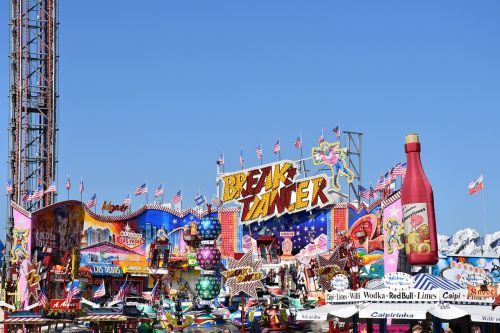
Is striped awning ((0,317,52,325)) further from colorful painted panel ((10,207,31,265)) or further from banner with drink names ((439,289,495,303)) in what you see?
colorful painted panel ((10,207,31,265))

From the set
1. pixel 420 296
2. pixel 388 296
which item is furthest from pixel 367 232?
pixel 420 296

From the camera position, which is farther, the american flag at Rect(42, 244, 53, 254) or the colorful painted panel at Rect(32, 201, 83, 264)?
the colorful painted panel at Rect(32, 201, 83, 264)

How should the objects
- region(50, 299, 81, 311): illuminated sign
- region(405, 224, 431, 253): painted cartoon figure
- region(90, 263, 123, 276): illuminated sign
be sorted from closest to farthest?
1. region(405, 224, 431, 253): painted cartoon figure
2. region(50, 299, 81, 311): illuminated sign
3. region(90, 263, 123, 276): illuminated sign

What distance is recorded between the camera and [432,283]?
22938mm

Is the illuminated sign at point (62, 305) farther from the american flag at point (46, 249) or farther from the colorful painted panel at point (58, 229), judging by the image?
the american flag at point (46, 249)

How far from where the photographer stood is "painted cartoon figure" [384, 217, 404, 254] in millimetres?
43469

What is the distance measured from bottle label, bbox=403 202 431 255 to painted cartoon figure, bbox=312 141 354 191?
34.7 meters

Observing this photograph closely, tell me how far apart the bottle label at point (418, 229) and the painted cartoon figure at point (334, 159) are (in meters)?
34.7

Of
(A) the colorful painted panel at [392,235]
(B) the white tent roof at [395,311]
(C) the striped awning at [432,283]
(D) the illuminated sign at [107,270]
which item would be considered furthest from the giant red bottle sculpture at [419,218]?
(D) the illuminated sign at [107,270]

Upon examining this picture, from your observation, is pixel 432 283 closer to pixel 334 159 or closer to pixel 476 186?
pixel 476 186

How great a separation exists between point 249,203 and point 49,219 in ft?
61.1

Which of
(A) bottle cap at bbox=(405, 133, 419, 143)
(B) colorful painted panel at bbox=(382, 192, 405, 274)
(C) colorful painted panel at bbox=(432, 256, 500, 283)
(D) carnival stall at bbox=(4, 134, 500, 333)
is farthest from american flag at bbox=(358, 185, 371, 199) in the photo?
(A) bottle cap at bbox=(405, 133, 419, 143)

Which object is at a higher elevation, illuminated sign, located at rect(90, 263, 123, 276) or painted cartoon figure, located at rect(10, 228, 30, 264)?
painted cartoon figure, located at rect(10, 228, 30, 264)

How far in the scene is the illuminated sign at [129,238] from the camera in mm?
71250
